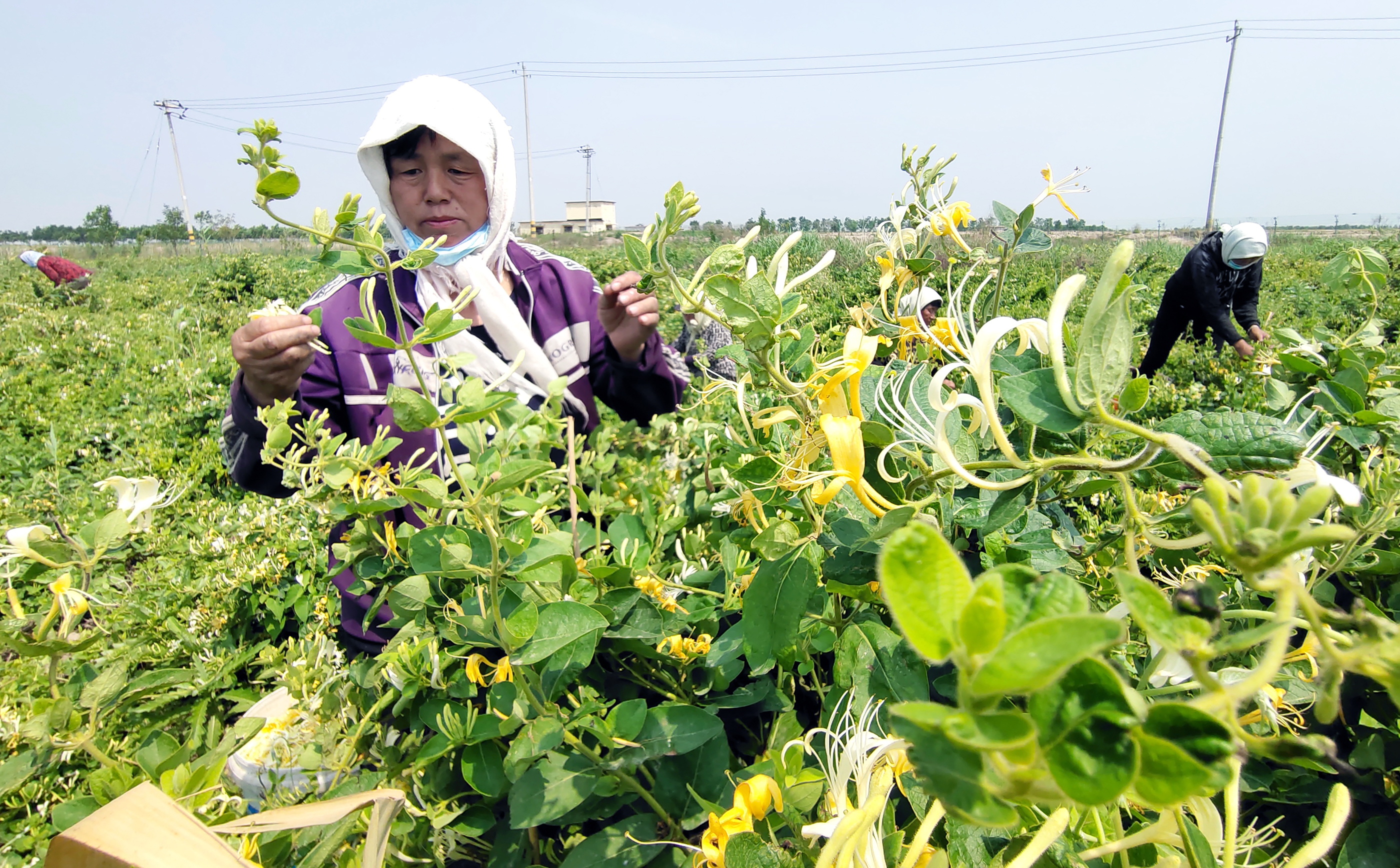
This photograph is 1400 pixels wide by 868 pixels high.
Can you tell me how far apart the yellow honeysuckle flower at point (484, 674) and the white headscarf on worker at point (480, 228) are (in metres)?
0.91

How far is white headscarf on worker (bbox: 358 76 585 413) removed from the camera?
1651 mm

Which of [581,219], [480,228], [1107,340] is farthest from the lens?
[581,219]

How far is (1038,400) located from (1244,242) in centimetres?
555

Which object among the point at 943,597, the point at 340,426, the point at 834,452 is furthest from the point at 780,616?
the point at 340,426

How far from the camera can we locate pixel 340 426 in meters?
1.63

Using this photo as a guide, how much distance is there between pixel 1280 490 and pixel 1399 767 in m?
0.54

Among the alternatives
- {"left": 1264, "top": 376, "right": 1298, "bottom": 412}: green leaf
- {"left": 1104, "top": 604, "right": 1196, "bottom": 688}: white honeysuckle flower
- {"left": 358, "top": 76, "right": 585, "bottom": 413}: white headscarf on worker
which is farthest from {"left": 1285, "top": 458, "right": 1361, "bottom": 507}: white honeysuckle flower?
{"left": 358, "top": 76, "right": 585, "bottom": 413}: white headscarf on worker

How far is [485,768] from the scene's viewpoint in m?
0.65

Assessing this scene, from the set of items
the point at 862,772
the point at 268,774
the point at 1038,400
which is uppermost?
the point at 1038,400

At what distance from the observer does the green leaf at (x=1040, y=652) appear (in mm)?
206

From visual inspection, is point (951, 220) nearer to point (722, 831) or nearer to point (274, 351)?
point (722, 831)

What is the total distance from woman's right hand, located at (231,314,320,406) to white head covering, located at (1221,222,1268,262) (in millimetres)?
5462

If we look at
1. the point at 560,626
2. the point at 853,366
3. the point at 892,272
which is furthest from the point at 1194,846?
the point at 892,272

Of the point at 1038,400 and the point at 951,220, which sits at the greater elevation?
the point at 951,220
